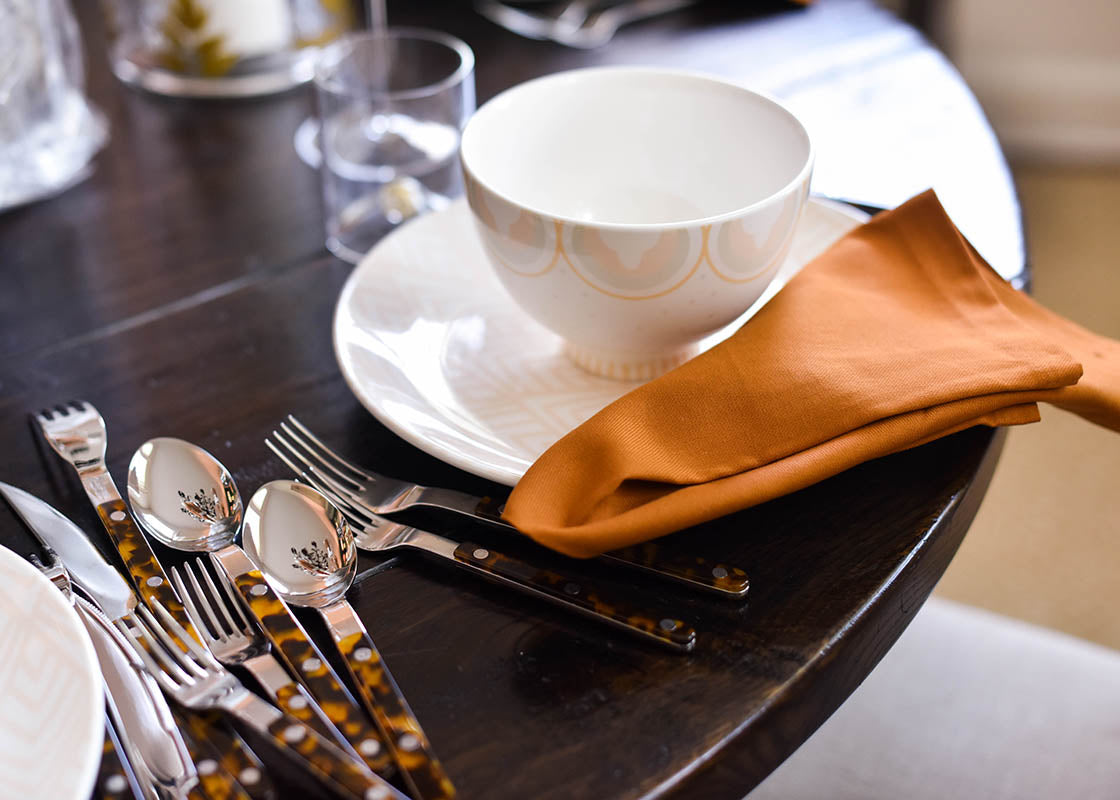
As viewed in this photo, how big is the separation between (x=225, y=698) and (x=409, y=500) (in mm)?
Answer: 130

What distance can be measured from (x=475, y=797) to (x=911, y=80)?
2.48ft

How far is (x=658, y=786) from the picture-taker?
357 millimetres

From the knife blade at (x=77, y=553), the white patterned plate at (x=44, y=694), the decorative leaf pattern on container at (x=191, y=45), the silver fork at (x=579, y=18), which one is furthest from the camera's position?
the silver fork at (x=579, y=18)

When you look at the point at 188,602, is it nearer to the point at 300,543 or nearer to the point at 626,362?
the point at 300,543

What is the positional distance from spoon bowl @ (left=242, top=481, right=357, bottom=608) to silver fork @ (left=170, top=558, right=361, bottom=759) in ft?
0.07

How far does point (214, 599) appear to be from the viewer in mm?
431

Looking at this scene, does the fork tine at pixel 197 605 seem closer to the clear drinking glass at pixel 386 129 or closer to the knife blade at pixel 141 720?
the knife blade at pixel 141 720

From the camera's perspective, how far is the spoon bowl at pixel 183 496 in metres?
0.46

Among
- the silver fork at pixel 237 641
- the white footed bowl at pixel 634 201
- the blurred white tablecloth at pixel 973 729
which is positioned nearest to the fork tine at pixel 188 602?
the silver fork at pixel 237 641

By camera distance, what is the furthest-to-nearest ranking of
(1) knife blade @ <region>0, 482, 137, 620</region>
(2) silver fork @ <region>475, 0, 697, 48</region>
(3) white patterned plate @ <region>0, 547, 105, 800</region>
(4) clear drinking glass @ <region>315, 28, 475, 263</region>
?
1. (2) silver fork @ <region>475, 0, 697, 48</region>
2. (4) clear drinking glass @ <region>315, 28, 475, 263</region>
3. (1) knife blade @ <region>0, 482, 137, 620</region>
4. (3) white patterned plate @ <region>0, 547, 105, 800</region>

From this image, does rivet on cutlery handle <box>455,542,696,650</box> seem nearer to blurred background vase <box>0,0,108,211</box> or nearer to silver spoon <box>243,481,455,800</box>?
silver spoon <box>243,481,455,800</box>

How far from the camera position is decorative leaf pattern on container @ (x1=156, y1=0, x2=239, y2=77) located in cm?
88

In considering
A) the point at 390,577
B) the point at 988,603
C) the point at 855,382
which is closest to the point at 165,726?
the point at 390,577

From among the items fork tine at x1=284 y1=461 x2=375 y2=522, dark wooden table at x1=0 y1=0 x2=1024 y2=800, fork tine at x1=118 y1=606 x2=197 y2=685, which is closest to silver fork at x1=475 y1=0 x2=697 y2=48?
dark wooden table at x1=0 y1=0 x2=1024 y2=800
